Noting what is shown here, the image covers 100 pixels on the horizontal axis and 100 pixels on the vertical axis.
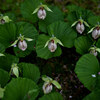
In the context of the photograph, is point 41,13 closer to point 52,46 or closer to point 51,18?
point 51,18

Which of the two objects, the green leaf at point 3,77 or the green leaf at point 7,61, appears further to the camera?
the green leaf at point 7,61

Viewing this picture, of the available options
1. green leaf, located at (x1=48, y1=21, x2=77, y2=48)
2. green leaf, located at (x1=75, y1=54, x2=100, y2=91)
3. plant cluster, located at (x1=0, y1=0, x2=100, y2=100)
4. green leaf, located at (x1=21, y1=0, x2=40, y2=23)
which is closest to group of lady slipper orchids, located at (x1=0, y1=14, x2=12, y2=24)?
plant cluster, located at (x1=0, y1=0, x2=100, y2=100)

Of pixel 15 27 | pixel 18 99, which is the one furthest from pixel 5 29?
pixel 18 99

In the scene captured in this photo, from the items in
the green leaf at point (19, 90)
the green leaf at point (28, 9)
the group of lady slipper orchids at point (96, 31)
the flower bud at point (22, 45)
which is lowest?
the green leaf at point (19, 90)

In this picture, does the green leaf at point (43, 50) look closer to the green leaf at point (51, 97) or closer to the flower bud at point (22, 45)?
the flower bud at point (22, 45)

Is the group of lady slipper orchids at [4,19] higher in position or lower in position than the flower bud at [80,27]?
higher

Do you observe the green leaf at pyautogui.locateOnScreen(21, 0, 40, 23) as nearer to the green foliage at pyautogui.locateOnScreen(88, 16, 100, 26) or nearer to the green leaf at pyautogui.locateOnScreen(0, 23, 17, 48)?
the green leaf at pyautogui.locateOnScreen(0, 23, 17, 48)

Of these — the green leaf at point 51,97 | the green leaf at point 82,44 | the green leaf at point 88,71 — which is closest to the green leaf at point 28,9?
the green leaf at point 82,44

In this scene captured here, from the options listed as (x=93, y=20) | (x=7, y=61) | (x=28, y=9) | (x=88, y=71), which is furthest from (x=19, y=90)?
(x=93, y=20)

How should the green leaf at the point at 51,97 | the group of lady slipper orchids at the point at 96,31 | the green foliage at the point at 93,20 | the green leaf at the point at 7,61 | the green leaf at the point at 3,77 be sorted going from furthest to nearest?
the green foliage at the point at 93,20
the group of lady slipper orchids at the point at 96,31
the green leaf at the point at 7,61
the green leaf at the point at 3,77
the green leaf at the point at 51,97
